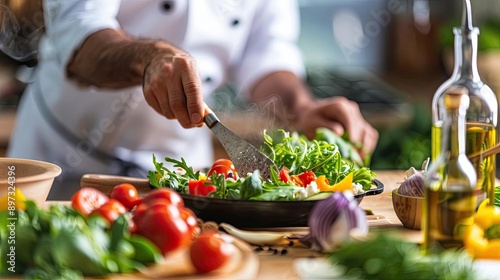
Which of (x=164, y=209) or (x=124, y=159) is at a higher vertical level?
(x=164, y=209)

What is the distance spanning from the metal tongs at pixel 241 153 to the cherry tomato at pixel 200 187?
3.4 inches

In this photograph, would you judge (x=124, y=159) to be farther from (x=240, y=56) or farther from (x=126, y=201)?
(x=126, y=201)

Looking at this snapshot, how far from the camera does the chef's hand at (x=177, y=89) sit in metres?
1.33

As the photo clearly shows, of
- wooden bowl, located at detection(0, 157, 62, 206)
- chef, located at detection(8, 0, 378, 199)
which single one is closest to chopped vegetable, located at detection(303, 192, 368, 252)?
wooden bowl, located at detection(0, 157, 62, 206)

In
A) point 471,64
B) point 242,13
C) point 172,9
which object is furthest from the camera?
point 242,13

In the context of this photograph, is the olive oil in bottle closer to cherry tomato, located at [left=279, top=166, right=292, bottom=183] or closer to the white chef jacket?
cherry tomato, located at [left=279, top=166, right=292, bottom=183]

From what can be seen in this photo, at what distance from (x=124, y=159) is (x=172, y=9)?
0.36 meters

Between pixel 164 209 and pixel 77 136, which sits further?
pixel 77 136

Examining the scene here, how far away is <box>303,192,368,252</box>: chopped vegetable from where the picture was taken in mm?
1048

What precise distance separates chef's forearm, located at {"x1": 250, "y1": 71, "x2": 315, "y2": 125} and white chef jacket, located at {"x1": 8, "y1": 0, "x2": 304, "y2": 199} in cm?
3

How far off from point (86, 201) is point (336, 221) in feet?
1.06

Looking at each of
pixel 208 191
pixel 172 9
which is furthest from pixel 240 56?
pixel 208 191

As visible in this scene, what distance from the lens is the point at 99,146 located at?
1.97 m

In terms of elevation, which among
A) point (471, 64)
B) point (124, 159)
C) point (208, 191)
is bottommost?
point (124, 159)
